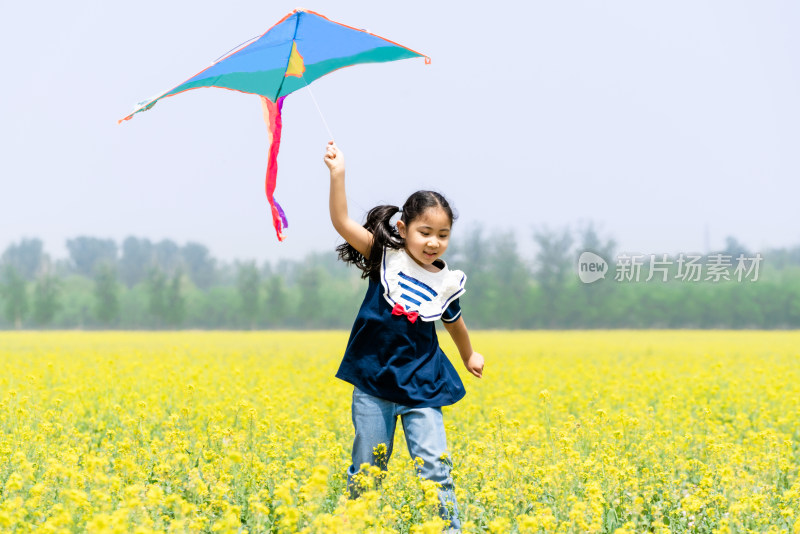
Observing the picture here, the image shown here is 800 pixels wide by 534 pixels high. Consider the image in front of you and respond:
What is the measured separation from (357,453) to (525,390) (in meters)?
5.91

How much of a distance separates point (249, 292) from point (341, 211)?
51.5 metres

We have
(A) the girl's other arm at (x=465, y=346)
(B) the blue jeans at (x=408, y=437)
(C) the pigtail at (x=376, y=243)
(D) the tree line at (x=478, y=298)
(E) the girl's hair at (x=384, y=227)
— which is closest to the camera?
(B) the blue jeans at (x=408, y=437)

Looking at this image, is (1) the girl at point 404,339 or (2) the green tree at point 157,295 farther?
(2) the green tree at point 157,295

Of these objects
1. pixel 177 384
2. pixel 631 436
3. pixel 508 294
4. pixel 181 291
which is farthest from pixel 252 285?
pixel 631 436

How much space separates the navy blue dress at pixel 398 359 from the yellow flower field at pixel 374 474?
0.44m

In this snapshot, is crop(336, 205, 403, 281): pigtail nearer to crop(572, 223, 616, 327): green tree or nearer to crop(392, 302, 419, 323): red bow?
crop(392, 302, 419, 323): red bow

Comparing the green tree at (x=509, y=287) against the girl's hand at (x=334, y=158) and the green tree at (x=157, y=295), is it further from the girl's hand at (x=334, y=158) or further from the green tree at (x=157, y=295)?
the girl's hand at (x=334, y=158)

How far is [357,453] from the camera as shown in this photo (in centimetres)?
385

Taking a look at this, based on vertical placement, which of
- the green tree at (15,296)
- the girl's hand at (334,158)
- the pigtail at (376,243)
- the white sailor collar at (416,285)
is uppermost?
the girl's hand at (334,158)

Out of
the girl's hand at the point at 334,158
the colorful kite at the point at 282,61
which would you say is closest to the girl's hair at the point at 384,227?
the girl's hand at the point at 334,158

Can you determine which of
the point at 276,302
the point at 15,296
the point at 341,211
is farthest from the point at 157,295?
the point at 341,211

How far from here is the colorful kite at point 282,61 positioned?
4531mm

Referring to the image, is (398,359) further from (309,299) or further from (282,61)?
(309,299)

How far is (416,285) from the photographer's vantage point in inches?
156
